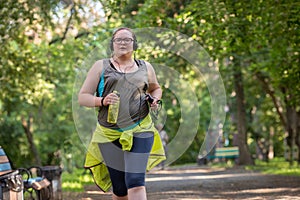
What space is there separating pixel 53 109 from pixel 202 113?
12483mm

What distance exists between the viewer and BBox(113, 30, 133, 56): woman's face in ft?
20.7

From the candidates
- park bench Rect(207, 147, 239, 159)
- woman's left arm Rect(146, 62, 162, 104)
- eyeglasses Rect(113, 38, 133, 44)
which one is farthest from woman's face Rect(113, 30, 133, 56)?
park bench Rect(207, 147, 239, 159)

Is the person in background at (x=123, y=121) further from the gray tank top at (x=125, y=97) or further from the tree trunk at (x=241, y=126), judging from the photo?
the tree trunk at (x=241, y=126)

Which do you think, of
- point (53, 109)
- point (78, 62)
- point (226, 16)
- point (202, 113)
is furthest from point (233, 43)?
point (202, 113)

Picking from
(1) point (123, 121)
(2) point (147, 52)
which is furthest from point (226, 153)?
(1) point (123, 121)

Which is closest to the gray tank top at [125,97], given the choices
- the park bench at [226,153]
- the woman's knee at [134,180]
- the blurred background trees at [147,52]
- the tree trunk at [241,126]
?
the woman's knee at [134,180]

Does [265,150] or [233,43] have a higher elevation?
[233,43]

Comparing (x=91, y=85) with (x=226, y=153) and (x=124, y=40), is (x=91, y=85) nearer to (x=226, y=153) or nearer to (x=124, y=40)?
(x=124, y=40)

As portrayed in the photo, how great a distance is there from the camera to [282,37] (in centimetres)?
1698

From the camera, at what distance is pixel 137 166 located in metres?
6.11

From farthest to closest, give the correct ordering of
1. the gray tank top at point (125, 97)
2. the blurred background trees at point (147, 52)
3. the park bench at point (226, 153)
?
the park bench at point (226, 153)
the blurred background trees at point (147, 52)
the gray tank top at point (125, 97)

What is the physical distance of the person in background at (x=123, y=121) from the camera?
20.1 feet

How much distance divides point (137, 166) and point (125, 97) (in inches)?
23.4

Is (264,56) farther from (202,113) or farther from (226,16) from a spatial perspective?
(202,113)
